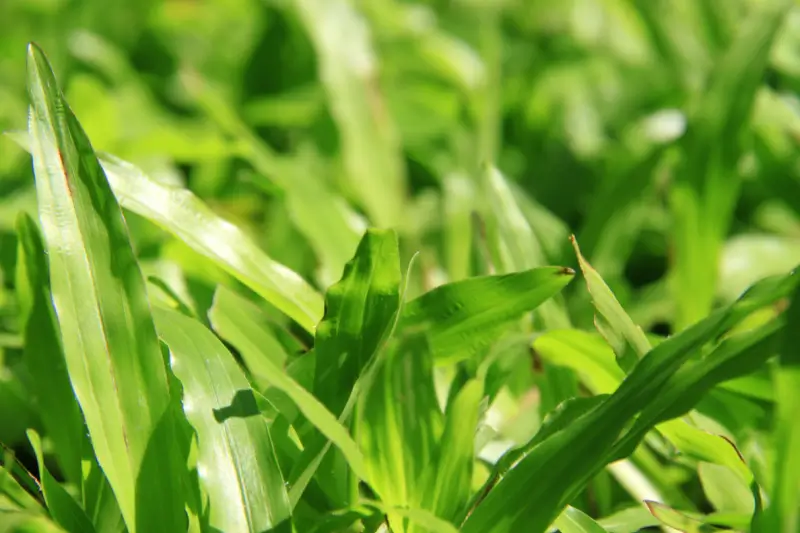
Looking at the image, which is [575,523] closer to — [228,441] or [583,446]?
[583,446]

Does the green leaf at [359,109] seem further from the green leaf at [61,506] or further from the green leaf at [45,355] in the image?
the green leaf at [61,506]

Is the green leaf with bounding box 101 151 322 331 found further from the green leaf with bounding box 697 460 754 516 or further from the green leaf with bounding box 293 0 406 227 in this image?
the green leaf with bounding box 293 0 406 227

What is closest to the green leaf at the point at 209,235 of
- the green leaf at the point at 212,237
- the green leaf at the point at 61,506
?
the green leaf at the point at 212,237

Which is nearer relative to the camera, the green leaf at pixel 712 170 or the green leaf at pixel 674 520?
the green leaf at pixel 674 520

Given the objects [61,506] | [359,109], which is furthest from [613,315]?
[359,109]

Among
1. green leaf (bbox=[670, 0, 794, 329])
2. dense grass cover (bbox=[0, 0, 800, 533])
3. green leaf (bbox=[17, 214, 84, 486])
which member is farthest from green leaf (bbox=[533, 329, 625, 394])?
green leaf (bbox=[17, 214, 84, 486])

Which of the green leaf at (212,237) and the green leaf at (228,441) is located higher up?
the green leaf at (212,237)

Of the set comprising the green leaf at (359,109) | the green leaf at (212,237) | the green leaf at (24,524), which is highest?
the green leaf at (359,109)
